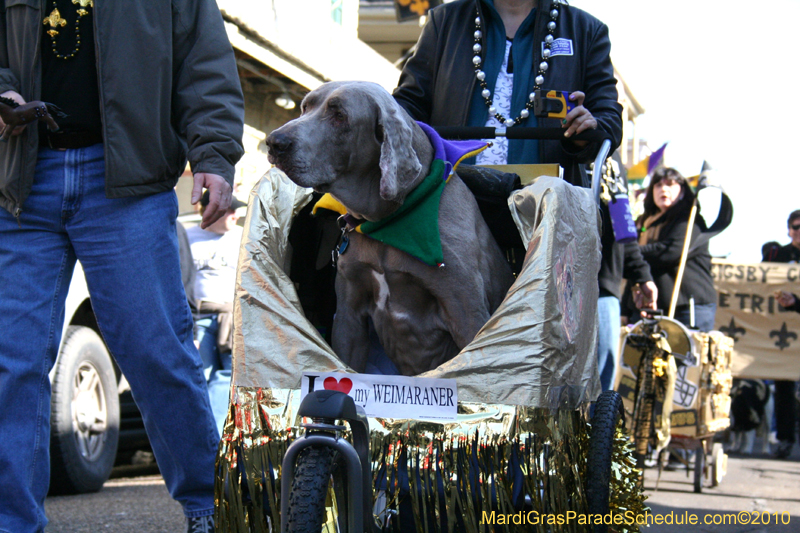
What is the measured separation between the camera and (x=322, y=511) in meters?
1.90

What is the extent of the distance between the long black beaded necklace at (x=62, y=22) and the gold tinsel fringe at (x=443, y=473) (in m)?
1.38

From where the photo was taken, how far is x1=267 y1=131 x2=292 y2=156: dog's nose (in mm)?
2328

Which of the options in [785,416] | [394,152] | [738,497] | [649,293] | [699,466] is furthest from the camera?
[785,416]

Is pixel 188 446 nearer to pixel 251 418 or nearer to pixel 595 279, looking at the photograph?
pixel 251 418

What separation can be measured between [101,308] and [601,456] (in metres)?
1.59

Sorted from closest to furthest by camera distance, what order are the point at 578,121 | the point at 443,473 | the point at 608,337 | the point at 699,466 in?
the point at 443,473, the point at 578,121, the point at 608,337, the point at 699,466

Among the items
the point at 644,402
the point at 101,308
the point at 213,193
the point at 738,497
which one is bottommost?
the point at 738,497

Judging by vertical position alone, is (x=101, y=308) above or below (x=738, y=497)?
above

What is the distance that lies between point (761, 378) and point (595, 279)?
8355mm

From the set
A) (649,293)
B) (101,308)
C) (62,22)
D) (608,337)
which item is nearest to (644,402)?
(649,293)

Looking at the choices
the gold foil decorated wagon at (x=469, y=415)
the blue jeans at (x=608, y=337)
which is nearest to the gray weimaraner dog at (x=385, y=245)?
the gold foil decorated wagon at (x=469, y=415)

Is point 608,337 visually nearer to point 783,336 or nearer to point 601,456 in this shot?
point 601,456

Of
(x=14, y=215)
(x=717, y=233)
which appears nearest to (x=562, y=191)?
(x=14, y=215)

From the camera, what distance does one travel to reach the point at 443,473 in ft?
7.07
